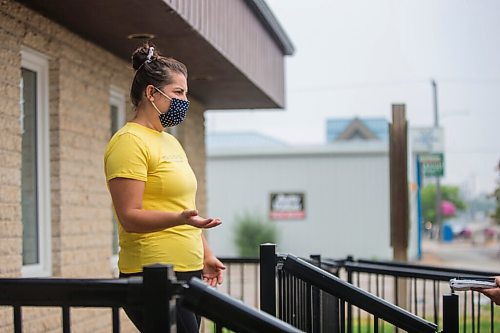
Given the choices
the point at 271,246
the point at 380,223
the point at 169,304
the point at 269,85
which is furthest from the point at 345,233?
the point at 169,304

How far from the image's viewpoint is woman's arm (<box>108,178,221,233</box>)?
2.86m

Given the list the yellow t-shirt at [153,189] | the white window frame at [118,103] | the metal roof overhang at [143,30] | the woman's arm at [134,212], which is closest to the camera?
the woman's arm at [134,212]

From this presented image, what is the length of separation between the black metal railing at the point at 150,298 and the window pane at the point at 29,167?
3.56 m

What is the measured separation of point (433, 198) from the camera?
2347 inches

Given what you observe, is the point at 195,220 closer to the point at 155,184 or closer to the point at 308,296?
the point at 155,184

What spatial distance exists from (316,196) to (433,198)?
118ft

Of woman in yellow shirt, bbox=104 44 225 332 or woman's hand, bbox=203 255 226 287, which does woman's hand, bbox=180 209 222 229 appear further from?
woman's hand, bbox=203 255 226 287

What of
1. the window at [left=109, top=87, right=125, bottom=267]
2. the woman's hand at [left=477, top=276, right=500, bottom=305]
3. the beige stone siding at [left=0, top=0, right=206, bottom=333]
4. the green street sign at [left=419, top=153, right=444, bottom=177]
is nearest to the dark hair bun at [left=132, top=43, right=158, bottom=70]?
the woman's hand at [left=477, top=276, right=500, bottom=305]

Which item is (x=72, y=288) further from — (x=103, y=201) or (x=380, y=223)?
(x=380, y=223)

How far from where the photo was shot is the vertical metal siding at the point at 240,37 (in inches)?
227

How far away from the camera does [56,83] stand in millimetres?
5961

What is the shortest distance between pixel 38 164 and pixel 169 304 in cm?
394

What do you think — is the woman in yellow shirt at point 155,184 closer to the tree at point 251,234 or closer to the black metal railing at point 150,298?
the black metal railing at point 150,298

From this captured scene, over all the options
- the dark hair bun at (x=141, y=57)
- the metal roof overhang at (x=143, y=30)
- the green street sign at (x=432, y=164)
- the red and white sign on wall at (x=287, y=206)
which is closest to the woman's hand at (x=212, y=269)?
the dark hair bun at (x=141, y=57)
